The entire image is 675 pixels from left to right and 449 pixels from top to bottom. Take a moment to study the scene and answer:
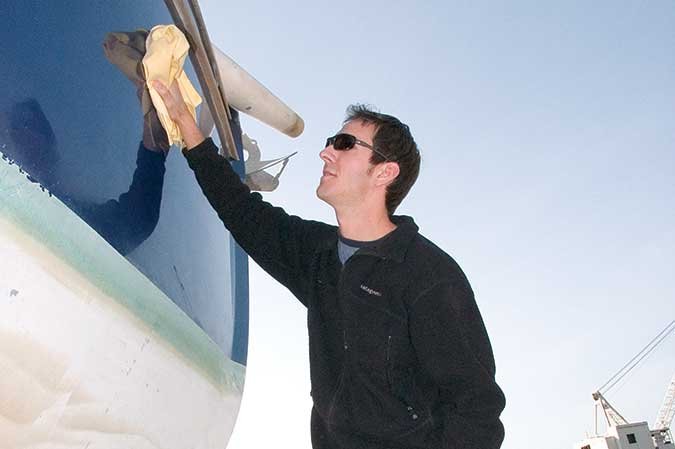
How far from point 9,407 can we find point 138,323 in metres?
0.48

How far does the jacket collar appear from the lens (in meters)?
2.26

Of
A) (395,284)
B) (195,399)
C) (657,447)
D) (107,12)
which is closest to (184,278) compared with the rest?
(195,399)

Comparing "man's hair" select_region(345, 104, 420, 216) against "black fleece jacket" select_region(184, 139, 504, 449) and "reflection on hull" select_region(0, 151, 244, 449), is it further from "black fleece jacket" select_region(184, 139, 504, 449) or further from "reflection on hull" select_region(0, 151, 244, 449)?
"reflection on hull" select_region(0, 151, 244, 449)

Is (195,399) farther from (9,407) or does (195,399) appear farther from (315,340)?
(9,407)

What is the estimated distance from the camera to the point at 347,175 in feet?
8.64

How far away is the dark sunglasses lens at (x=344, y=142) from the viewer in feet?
8.82

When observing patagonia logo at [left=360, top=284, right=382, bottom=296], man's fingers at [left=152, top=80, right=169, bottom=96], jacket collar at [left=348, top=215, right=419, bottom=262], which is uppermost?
man's fingers at [left=152, top=80, right=169, bottom=96]

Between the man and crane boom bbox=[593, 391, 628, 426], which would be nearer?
the man

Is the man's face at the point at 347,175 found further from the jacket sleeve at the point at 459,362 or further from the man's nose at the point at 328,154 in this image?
the jacket sleeve at the point at 459,362

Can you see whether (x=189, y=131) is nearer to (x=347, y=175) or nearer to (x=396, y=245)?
(x=347, y=175)

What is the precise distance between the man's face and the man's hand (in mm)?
578

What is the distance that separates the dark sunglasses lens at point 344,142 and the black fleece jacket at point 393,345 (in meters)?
0.45

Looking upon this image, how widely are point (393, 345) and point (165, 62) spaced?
1.25 meters

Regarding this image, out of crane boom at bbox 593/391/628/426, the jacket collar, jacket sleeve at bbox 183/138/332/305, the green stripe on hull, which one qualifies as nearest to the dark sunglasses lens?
jacket sleeve at bbox 183/138/332/305
